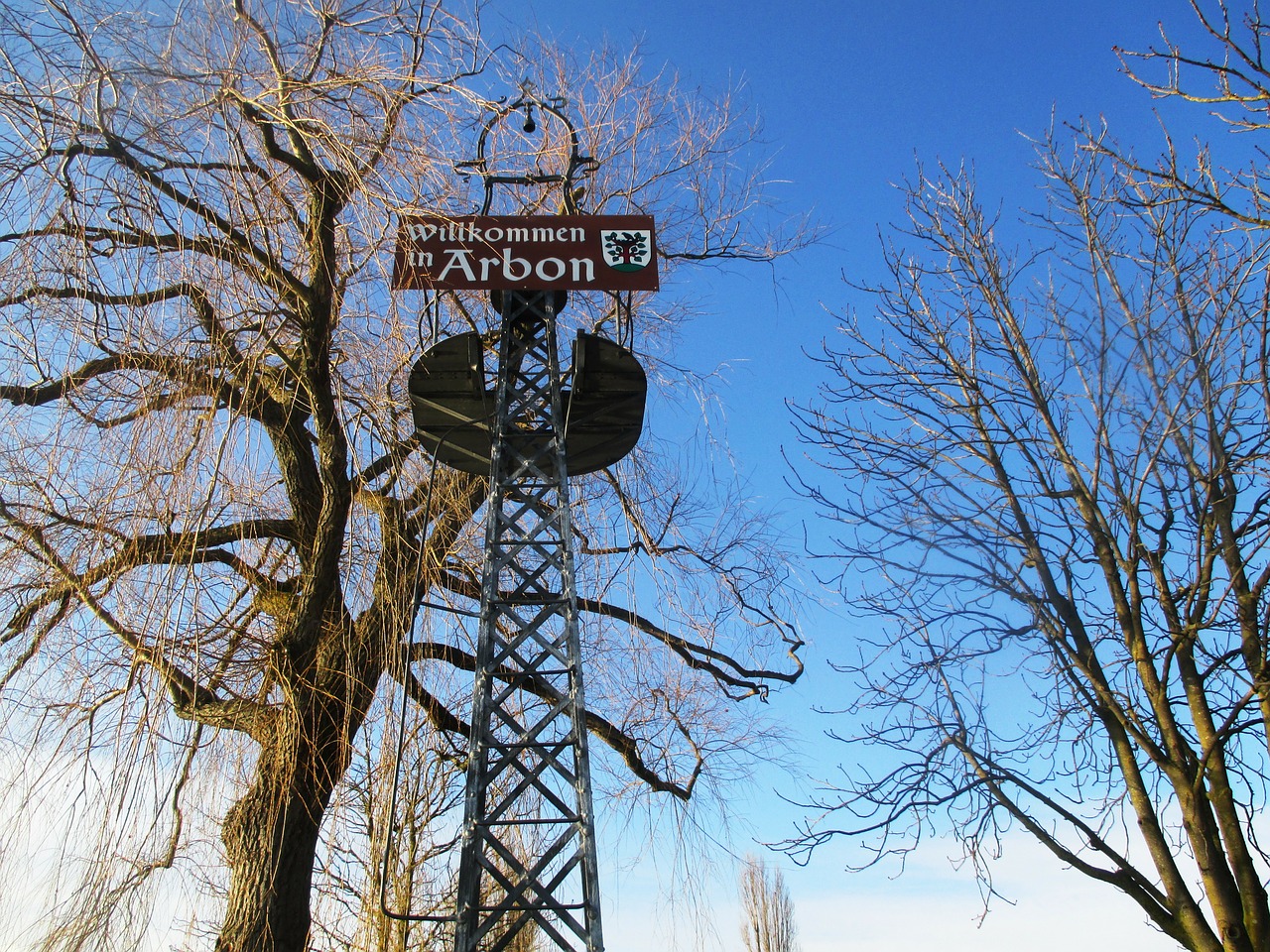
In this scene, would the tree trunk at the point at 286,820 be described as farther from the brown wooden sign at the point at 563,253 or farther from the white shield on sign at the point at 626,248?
the white shield on sign at the point at 626,248

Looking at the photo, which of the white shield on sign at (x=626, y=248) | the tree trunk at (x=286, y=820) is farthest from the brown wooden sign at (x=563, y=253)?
the tree trunk at (x=286, y=820)

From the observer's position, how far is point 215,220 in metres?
4.14

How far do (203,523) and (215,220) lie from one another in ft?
4.54

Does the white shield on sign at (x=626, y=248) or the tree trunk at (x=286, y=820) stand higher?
the white shield on sign at (x=626, y=248)

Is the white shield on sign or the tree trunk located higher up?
the white shield on sign

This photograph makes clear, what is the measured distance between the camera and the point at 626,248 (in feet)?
19.9

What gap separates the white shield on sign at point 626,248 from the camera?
19.7ft

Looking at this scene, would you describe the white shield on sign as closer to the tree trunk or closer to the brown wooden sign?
the brown wooden sign

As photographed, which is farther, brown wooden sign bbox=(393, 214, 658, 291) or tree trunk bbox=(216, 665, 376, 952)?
brown wooden sign bbox=(393, 214, 658, 291)

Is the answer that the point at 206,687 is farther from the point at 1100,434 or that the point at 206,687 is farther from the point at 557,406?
the point at 1100,434

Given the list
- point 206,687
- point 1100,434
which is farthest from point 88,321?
point 1100,434

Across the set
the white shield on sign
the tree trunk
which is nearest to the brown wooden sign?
the white shield on sign

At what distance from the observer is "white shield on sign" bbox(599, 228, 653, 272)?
602 cm

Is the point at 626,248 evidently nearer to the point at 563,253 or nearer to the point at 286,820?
the point at 563,253
